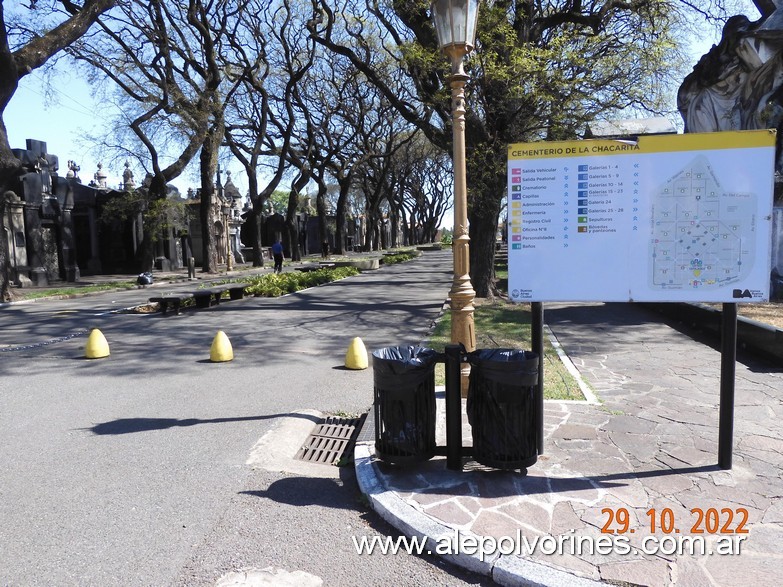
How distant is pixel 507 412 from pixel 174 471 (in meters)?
2.66

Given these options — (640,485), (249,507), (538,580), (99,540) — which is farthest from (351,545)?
(640,485)

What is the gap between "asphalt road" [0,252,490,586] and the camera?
320cm

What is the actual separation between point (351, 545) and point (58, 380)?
5.87 metres

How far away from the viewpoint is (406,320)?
12.4 metres

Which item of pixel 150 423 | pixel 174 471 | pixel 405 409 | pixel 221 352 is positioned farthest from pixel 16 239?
pixel 405 409

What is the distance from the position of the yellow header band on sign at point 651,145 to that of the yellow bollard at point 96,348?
7428 mm

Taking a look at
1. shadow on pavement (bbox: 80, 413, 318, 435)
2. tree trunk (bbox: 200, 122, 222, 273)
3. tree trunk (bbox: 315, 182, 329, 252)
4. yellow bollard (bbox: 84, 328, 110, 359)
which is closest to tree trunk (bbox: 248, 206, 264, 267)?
tree trunk (bbox: 200, 122, 222, 273)

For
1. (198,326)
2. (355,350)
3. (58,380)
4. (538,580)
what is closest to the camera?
(538,580)

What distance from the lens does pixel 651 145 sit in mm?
4133

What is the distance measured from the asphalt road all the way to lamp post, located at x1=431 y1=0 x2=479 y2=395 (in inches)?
68.9

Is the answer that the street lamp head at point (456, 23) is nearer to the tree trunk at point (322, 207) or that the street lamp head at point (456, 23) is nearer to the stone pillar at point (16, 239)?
the stone pillar at point (16, 239)

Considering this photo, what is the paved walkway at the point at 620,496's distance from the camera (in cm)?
304

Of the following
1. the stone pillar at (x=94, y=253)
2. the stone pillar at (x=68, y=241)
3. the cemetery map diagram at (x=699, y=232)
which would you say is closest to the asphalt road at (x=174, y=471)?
the cemetery map diagram at (x=699, y=232)

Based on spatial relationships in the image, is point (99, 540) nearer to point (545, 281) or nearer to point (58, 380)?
point (545, 281)
